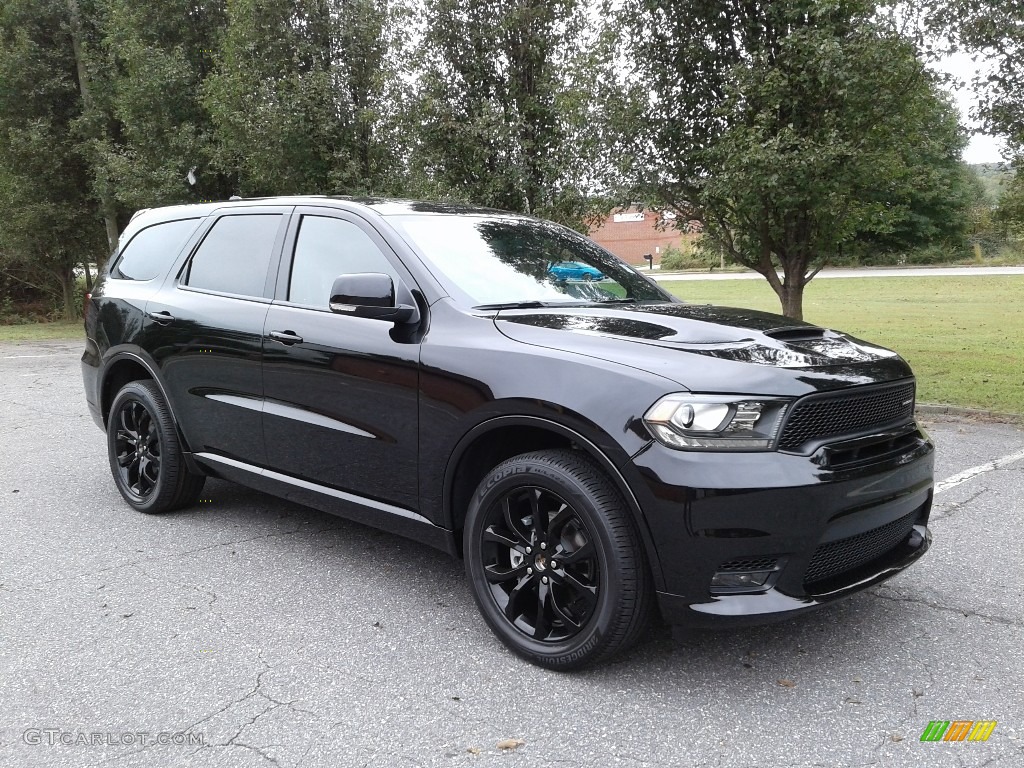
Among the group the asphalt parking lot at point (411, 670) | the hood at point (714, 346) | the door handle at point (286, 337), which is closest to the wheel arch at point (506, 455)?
the hood at point (714, 346)

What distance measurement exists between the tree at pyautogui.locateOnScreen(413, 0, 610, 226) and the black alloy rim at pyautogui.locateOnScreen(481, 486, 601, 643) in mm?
7936

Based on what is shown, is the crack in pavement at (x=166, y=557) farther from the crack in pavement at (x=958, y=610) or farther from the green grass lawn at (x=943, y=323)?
the green grass lawn at (x=943, y=323)

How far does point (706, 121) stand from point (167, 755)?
8.76 m

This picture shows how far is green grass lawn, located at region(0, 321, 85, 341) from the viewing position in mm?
19609

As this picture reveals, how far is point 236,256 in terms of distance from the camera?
15.3 feet

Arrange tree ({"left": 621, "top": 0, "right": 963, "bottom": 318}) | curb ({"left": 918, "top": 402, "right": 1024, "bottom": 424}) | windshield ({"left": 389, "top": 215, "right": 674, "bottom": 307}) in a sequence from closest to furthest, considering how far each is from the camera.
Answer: windshield ({"left": 389, "top": 215, "right": 674, "bottom": 307})
curb ({"left": 918, "top": 402, "right": 1024, "bottom": 424})
tree ({"left": 621, "top": 0, "right": 963, "bottom": 318})

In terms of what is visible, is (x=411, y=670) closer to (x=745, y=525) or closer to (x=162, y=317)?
(x=745, y=525)

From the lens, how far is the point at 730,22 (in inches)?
359

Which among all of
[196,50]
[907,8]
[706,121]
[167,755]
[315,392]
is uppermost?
[196,50]

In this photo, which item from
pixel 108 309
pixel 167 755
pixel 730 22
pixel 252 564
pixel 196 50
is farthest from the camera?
pixel 196 50

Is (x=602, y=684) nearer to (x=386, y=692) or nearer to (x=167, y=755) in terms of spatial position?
(x=386, y=692)

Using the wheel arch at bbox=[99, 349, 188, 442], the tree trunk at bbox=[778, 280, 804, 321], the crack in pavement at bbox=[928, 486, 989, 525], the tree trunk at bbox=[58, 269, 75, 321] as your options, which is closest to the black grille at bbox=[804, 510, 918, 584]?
the crack in pavement at bbox=[928, 486, 989, 525]

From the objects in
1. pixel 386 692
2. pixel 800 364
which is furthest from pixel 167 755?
A: pixel 800 364

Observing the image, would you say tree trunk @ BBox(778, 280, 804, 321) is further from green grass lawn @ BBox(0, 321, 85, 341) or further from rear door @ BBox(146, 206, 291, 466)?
green grass lawn @ BBox(0, 321, 85, 341)
